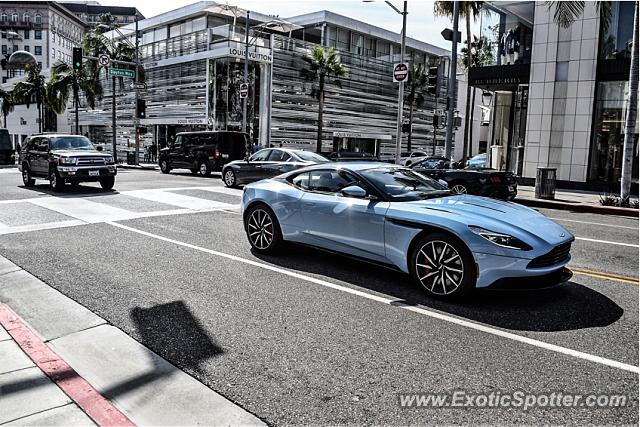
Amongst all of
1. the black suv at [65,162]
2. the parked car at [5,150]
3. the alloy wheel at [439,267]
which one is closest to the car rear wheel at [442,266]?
the alloy wheel at [439,267]

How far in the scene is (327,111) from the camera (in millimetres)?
45219

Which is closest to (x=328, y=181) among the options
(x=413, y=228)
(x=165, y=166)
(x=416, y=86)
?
(x=413, y=228)

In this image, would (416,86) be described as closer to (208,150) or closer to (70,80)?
(70,80)

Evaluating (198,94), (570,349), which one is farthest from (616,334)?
(198,94)

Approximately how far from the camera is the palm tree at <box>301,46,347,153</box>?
41688mm

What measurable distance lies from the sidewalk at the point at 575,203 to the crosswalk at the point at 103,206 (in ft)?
29.5

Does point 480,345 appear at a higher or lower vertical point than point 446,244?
lower

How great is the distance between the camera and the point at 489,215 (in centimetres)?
545

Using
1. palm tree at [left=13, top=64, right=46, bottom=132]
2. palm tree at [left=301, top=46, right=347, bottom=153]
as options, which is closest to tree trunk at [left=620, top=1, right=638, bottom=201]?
palm tree at [left=301, top=46, right=347, bottom=153]

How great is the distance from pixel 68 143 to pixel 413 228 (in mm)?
13780

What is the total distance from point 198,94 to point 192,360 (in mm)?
37847

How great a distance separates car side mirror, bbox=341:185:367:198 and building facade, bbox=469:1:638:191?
17.3m

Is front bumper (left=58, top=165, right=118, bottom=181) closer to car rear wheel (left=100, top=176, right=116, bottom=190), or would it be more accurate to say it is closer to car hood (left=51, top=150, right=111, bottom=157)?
car rear wheel (left=100, top=176, right=116, bottom=190)

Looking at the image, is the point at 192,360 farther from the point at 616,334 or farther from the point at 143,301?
the point at 616,334
